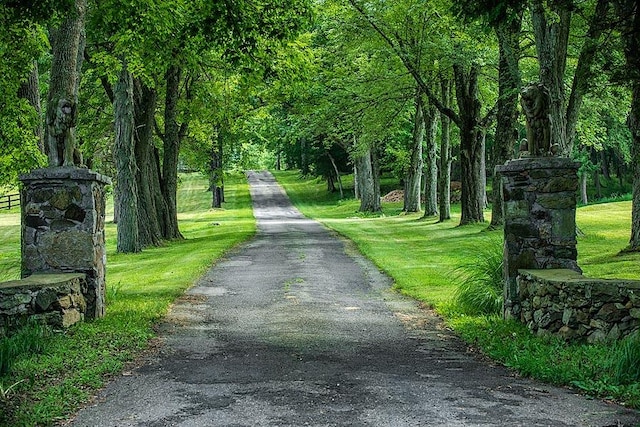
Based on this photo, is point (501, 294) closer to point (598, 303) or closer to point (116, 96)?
point (598, 303)

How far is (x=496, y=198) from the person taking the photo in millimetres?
25328

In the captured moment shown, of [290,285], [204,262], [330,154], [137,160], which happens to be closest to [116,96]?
[137,160]

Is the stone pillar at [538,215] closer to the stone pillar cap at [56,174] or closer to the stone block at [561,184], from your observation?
the stone block at [561,184]

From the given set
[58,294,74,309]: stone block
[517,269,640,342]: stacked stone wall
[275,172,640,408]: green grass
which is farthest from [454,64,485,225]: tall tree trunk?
[58,294,74,309]: stone block

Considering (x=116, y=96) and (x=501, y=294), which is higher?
(x=116, y=96)

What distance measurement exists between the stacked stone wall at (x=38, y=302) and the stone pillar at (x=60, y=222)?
546 millimetres

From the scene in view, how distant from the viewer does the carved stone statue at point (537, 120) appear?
1020cm

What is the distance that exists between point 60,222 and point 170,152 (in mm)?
18271

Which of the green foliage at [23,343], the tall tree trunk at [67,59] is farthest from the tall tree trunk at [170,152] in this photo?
the green foliage at [23,343]

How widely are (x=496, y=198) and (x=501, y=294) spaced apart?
1443cm

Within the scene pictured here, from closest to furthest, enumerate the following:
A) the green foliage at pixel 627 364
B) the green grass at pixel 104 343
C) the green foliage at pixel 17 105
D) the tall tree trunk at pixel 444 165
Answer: the green grass at pixel 104 343 < the green foliage at pixel 627 364 < the green foliage at pixel 17 105 < the tall tree trunk at pixel 444 165

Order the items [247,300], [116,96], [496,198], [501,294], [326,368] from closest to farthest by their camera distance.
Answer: [326,368] → [501,294] → [247,300] → [116,96] → [496,198]

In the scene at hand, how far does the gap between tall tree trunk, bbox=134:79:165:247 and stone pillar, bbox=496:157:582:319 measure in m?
17.1

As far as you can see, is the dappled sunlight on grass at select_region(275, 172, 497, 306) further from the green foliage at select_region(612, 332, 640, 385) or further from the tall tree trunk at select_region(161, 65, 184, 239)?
the tall tree trunk at select_region(161, 65, 184, 239)
